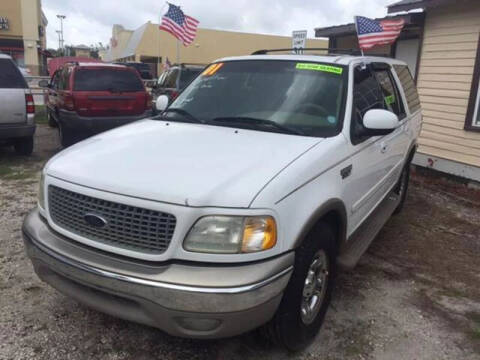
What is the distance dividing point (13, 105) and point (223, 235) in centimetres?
664

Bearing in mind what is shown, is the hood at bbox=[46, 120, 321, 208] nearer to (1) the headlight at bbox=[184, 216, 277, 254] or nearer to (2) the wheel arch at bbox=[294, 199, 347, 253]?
(1) the headlight at bbox=[184, 216, 277, 254]

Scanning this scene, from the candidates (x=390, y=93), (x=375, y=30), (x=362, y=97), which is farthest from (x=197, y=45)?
(x=362, y=97)

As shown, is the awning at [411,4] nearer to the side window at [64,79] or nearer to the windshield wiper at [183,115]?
the windshield wiper at [183,115]

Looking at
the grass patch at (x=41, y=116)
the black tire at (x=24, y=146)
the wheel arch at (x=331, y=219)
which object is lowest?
the grass patch at (x=41, y=116)

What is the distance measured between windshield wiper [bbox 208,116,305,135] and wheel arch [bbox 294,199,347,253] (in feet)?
1.92

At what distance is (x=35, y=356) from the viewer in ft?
9.16

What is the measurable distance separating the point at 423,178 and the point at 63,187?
6.89 m

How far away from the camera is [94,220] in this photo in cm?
246

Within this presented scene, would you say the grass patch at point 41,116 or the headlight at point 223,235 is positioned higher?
the headlight at point 223,235

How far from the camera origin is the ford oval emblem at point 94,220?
2.44m

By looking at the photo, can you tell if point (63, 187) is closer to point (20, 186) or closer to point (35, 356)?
point (35, 356)

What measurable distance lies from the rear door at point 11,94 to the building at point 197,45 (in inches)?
1167

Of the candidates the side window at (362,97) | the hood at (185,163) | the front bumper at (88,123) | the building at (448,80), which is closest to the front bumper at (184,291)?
the hood at (185,163)

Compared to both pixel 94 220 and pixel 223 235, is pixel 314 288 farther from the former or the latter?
pixel 94 220
